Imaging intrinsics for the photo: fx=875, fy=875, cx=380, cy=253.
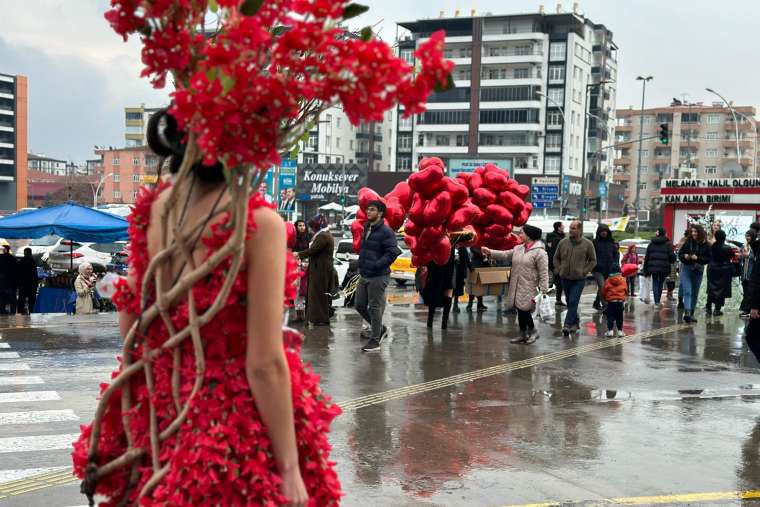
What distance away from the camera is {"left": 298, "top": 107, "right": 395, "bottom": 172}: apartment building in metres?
107

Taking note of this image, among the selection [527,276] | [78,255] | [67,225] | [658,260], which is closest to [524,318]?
[527,276]

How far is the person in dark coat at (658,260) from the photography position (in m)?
18.8

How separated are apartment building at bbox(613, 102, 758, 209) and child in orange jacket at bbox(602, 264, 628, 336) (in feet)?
413

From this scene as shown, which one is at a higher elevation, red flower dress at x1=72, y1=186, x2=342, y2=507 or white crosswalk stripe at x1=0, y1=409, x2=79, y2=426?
red flower dress at x1=72, y1=186, x2=342, y2=507

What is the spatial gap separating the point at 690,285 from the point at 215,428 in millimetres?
15801

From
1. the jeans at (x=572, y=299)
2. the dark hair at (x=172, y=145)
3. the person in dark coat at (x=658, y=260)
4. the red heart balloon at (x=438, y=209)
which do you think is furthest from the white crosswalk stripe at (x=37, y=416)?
the person in dark coat at (x=658, y=260)

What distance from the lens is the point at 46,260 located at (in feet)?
87.1

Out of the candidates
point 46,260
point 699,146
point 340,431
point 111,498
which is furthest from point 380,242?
point 699,146

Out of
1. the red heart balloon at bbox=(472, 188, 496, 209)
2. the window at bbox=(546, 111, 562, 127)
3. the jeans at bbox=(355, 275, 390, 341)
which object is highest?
the window at bbox=(546, 111, 562, 127)

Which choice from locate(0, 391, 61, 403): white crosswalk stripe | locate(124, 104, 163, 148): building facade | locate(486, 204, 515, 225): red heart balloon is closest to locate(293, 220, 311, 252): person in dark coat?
locate(486, 204, 515, 225): red heart balloon

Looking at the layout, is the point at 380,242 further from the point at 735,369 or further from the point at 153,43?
the point at 153,43

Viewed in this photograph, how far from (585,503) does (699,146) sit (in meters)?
142

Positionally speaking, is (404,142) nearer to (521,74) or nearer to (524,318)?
(521,74)

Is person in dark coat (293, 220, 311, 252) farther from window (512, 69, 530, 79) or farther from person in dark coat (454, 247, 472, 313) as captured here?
window (512, 69, 530, 79)
